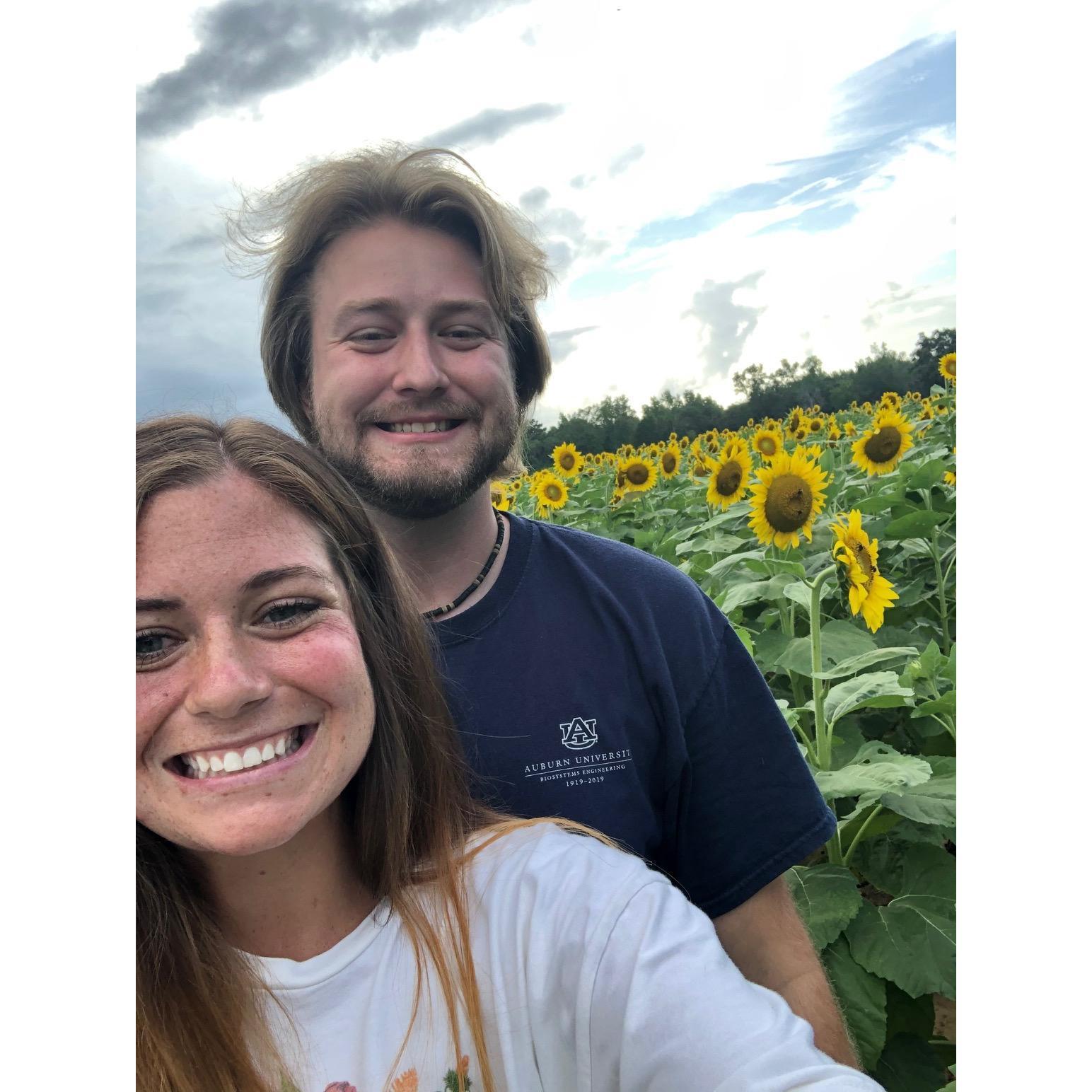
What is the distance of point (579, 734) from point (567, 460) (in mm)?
351

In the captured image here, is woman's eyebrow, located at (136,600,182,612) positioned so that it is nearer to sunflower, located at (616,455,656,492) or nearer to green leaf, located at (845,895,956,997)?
sunflower, located at (616,455,656,492)

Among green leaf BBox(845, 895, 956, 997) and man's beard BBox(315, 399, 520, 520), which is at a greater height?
man's beard BBox(315, 399, 520, 520)

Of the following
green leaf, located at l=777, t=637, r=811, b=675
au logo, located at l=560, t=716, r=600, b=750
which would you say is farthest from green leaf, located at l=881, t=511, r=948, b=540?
au logo, located at l=560, t=716, r=600, b=750

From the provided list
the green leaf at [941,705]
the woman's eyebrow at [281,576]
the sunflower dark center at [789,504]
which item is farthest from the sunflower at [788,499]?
the woman's eyebrow at [281,576]

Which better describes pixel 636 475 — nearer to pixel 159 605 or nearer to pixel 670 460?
pixel 670 460

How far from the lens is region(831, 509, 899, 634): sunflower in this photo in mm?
1212

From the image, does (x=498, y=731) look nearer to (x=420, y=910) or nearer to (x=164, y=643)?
(x=420, y=910)

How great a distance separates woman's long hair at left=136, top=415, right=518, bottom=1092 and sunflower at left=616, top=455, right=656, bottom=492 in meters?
0.55

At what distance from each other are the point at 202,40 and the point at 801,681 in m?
1.16

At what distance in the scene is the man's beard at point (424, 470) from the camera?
88 cm

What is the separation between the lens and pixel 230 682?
693mm

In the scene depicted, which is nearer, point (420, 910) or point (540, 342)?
point (420, 910)
